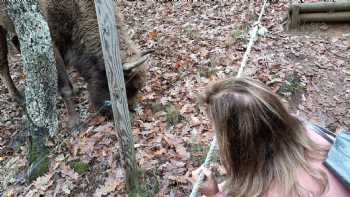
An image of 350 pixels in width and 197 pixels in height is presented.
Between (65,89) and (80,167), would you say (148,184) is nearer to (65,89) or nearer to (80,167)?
(80,167)

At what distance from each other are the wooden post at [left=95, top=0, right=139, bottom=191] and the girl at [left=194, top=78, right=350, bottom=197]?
158 centimetres

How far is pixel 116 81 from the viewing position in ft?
12.1

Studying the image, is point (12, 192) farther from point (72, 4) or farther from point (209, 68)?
point (209, 68)

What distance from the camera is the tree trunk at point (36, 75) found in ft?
16.5

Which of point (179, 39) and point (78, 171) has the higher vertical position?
point (179, 39)

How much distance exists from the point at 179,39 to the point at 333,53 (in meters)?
3.40

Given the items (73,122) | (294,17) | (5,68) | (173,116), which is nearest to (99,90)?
(73,122)

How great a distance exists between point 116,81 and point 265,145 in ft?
6.35

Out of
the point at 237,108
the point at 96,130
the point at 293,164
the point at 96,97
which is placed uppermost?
the point at 237,108

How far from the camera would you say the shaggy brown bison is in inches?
230

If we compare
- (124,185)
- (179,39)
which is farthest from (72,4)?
(124,185)

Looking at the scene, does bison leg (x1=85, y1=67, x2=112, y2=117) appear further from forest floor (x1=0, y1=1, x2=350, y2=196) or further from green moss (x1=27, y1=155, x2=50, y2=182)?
green moss (x1=27, y1=155, x2=50, y2=182)

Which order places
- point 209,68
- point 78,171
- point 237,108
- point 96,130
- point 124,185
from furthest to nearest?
1. point 209,68
2. point 96,130
3. point 78,171
4. point 124,185
5. point 237,108

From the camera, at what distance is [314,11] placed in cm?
852
